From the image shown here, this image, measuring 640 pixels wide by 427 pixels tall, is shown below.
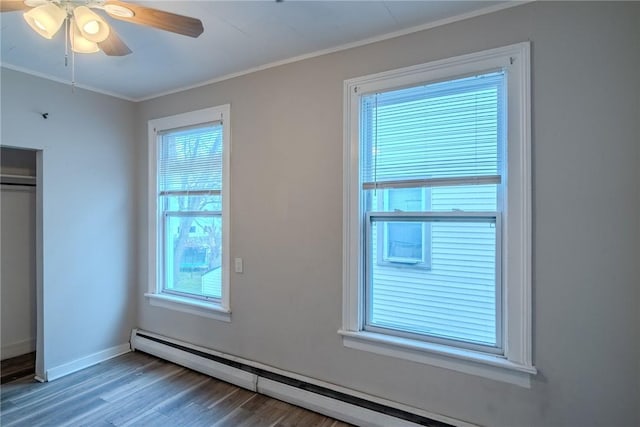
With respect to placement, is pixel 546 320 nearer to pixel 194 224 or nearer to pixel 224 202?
pixel 224 202

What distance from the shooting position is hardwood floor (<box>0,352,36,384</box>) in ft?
10.1

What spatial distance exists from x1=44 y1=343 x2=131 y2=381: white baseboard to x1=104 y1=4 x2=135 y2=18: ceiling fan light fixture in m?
3.09

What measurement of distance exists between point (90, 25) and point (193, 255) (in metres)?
2.21

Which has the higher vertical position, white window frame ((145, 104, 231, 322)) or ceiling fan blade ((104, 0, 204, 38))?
ceiling fan blade ((104, 0, 204, 38))

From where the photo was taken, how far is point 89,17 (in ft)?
5.29

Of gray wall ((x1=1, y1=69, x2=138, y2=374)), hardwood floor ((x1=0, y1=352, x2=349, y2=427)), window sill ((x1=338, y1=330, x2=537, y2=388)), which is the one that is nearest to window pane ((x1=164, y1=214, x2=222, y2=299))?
gray wall ((x1=1, y1=69, x2=138, y2=374))

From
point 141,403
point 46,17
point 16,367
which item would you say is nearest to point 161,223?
point 141,403

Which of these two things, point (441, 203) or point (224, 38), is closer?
point (441, 203)

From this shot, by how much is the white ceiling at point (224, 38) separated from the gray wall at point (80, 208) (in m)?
0.30

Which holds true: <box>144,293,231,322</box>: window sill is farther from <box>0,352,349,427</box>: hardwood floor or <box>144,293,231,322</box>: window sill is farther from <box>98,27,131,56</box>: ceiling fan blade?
<box>98,27,131,56</box>: ceiling fan blade

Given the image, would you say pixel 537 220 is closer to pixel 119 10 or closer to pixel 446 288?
pixel 446 288

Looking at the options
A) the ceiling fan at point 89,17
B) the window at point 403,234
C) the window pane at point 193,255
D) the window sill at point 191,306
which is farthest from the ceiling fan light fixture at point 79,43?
the window sill at point 191,306

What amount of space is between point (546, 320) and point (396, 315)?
87 cm

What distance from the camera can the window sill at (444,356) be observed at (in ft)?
6.34
